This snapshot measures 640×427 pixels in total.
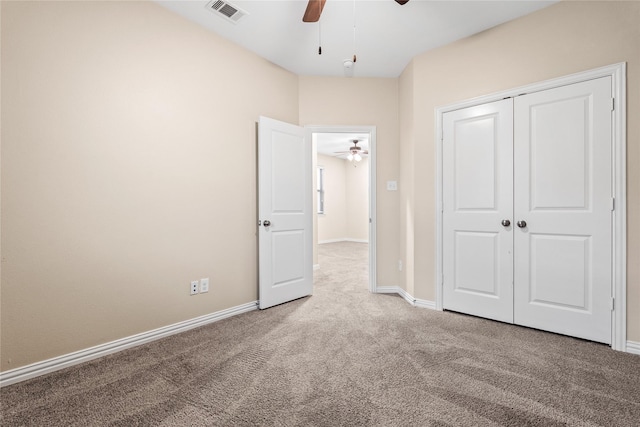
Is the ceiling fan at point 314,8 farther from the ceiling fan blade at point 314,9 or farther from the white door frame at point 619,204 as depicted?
the white door frame at point 619,204

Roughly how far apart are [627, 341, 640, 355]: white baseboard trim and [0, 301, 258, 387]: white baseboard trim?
125 inches

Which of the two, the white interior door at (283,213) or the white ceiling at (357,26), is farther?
the white interior door at (283,213)

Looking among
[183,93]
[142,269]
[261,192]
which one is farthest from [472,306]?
[183,93]

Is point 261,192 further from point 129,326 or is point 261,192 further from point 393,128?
point 393,128

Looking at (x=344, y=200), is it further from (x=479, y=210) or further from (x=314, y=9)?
(x=314, y=9)

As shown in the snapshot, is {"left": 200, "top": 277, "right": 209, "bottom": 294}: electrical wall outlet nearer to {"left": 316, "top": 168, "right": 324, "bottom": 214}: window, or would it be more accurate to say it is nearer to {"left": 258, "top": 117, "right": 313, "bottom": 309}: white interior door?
{"left": 258, "top": 117, "right": 313, "bottom": 309}: white interior door

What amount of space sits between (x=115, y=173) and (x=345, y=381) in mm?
2165

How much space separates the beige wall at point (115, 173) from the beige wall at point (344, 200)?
6.76m

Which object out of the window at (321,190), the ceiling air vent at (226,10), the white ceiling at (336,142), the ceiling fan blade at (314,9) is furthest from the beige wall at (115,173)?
the window at (321,190)

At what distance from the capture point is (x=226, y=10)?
2547 millimetres

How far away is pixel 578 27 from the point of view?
237 cm

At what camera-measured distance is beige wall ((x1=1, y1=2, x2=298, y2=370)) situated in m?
1.85

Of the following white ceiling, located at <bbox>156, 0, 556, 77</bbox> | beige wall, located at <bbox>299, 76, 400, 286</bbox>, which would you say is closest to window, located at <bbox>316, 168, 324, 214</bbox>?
beige wall, located at <bbox>299, 76, 400, 286</bbox>

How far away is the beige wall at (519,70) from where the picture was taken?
7.12ft
